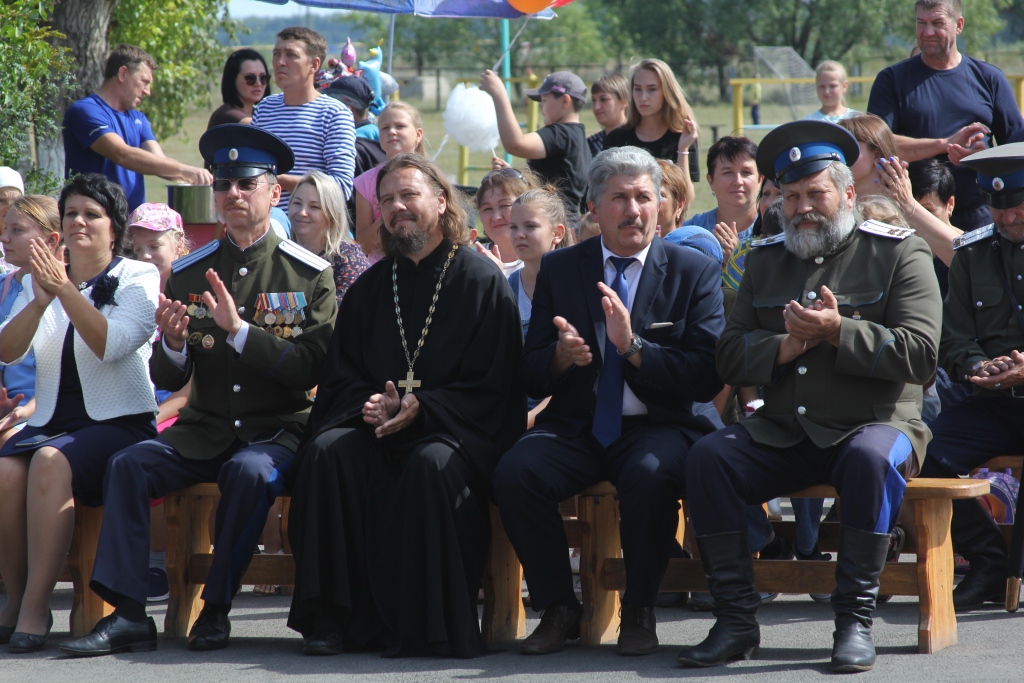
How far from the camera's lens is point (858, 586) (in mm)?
4426

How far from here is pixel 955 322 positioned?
542 cm

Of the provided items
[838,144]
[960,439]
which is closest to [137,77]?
[838,144]

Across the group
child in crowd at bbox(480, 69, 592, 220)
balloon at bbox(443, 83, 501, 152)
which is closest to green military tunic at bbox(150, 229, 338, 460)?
child in crowd at bbox(480, 69, 592, 220)

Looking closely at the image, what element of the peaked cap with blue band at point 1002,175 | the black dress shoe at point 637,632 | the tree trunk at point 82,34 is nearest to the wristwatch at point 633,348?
the black dress shoe at point 637,632

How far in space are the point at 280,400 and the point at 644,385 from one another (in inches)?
61.6

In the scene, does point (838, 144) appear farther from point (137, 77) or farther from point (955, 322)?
point (137, 77)

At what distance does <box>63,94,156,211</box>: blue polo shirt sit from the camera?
26.6 feet

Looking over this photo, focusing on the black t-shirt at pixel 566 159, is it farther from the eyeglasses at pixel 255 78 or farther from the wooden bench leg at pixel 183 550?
the wooden bench leg at pixel 183 550

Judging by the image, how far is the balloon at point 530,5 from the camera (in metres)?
9.88

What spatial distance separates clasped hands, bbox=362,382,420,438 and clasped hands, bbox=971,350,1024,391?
90.4 inches

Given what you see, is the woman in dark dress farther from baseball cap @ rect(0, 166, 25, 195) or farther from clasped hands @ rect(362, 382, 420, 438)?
baseball cap @ rect(0, 166, 25, 195)

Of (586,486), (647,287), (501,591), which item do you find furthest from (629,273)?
(501,591)

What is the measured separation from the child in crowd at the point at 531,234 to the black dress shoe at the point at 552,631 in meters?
1.29

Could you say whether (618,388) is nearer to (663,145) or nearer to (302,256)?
(302,256)
